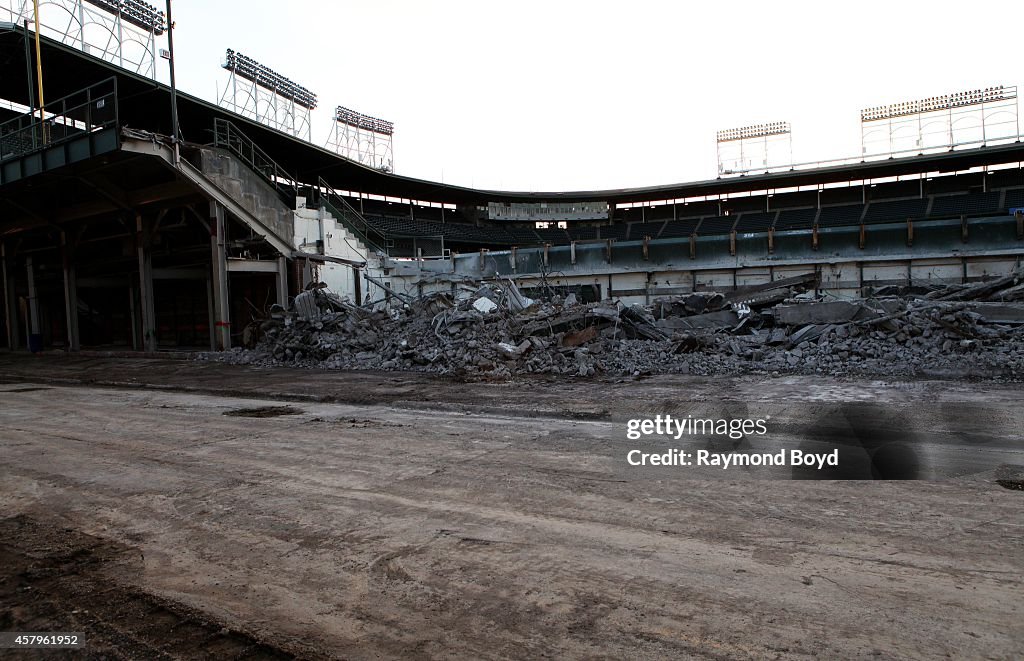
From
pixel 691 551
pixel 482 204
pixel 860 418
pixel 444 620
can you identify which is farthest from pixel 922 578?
pixel 482 204

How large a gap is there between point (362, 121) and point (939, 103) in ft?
165

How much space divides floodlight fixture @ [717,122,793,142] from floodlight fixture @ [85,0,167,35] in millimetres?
48152

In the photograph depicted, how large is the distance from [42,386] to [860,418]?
18.1 metres

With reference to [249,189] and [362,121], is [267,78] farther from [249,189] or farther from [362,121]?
[249,189]

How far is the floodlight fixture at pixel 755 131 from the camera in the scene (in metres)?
56.4

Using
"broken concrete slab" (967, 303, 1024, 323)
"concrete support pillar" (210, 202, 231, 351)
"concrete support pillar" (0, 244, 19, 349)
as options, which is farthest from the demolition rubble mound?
"concrete support pillar" (0, 244, 19, 349)

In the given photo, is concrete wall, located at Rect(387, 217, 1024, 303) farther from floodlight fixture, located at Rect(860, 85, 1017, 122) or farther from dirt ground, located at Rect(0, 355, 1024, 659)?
floodlight fixture, located at Rect(860, 85, 1017, 122)

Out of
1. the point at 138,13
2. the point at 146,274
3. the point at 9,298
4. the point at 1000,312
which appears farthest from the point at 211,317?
the point at 1000,312

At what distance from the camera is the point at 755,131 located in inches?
2248

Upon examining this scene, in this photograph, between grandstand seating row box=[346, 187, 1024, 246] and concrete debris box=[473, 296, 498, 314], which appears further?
grandstand seating row box=[346, 187, 1024, 246]

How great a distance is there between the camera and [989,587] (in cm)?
313

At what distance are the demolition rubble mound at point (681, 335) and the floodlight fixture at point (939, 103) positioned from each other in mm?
Answer: 43181

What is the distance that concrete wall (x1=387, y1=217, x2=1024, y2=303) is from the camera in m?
28.3

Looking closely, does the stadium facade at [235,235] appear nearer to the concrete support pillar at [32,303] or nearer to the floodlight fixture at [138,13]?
the concrete support pillar at [32,303]
